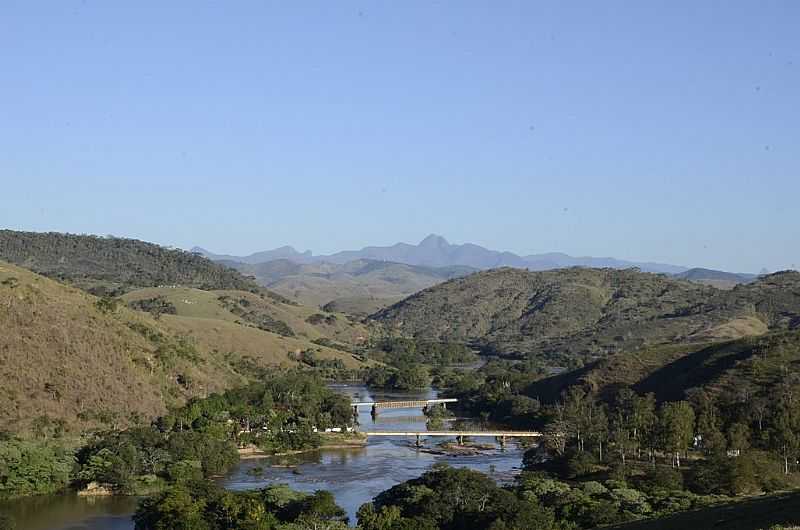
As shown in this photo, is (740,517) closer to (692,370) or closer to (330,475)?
(330,475)

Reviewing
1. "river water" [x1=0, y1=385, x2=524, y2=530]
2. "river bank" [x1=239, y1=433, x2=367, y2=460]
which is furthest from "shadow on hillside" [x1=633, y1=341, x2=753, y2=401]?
"river bank" [x1=239, y1=433, x2=367, y2=460]

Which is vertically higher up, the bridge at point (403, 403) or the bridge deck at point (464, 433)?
the bridge at point (403, 403)

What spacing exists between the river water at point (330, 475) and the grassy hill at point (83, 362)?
1473 centimetres

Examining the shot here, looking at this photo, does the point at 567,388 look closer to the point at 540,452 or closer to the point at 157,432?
the point at 540,452

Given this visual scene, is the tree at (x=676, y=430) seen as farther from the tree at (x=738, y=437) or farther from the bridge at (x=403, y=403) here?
the bridge at (x=403, y=403)

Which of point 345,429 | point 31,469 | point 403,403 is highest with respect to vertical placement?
point 403,403

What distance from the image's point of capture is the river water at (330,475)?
2559 inches

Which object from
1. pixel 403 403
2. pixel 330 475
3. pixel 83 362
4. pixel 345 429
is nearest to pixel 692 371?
pixel 345 429

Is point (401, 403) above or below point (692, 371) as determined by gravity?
below

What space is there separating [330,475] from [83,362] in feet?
95.2

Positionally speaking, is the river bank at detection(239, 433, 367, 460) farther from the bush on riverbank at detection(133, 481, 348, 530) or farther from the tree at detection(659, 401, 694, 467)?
the tree at detection(659, 401, 694, 467)

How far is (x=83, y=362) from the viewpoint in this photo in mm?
94125

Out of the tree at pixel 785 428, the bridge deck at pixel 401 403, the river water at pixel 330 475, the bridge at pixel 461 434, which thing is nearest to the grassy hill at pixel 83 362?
the river water at pixel 330 475

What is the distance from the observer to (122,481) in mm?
72688
